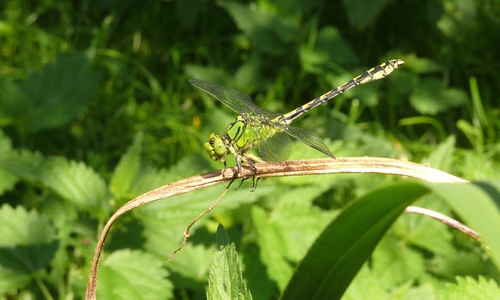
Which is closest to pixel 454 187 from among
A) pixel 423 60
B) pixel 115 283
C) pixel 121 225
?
pixel 115 283

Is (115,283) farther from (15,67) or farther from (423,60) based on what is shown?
(423,60)

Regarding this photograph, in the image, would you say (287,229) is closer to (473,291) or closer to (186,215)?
(186,215)

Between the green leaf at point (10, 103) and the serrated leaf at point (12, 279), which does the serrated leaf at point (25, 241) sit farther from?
the green leaf at point (10, 103)

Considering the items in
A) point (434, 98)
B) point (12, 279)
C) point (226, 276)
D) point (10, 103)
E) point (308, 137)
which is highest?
point (434, 98)

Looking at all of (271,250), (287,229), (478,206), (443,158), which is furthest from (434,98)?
(478,206)

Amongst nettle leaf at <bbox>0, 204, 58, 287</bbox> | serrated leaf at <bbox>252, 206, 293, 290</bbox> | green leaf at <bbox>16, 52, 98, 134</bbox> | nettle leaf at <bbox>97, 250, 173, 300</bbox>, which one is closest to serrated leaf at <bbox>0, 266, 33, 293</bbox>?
nettle leaf at <bbox>0, 204, 58, 287</bbox>
